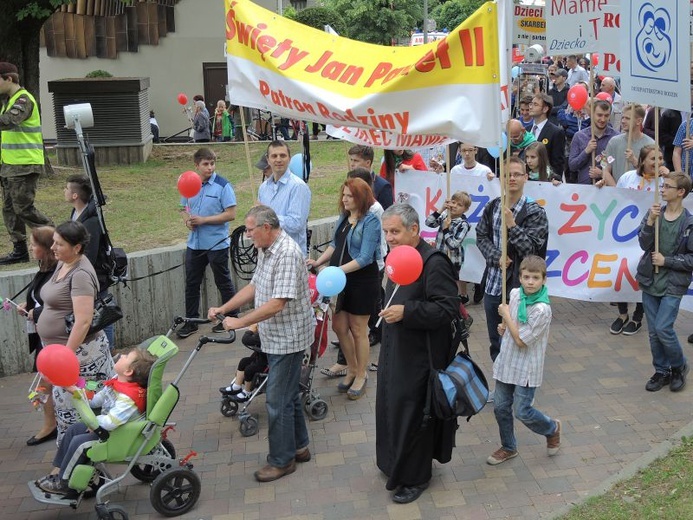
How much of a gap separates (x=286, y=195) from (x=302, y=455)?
2.49 meters

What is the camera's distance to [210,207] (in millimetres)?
8320

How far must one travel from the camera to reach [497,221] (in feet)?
22.1

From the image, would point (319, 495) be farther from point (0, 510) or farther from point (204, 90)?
point (204, 90)

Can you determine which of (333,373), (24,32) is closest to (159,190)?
(24,32)

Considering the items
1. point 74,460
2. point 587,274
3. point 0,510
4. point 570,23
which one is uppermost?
point 570,23

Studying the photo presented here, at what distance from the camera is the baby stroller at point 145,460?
513 cm

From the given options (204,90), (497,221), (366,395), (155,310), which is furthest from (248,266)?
(204,90)

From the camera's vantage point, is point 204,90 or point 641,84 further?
point 204,90

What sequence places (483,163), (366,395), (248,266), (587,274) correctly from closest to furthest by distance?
(366,395) → (587,274) → (248,266) → (483,163)

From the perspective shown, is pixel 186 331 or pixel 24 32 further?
pixel 24 32

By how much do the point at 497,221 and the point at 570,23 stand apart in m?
3.72

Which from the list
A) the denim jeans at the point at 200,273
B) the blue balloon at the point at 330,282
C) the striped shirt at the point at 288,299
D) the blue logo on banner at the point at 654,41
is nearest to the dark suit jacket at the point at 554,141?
the blue logo on banner at the point at 654,41

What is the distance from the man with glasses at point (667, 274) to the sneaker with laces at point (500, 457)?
1.68m

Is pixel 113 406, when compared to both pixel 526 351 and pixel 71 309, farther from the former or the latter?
pixel 526 351
